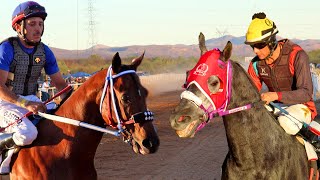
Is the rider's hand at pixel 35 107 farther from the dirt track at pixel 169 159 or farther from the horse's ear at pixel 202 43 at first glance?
the dirt track at pixel 169 159

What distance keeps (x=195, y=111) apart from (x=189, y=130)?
0.19 m

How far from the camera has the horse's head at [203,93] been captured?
4890 millimetres

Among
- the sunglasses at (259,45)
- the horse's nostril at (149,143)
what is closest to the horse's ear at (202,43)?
the sunglasses at (259,45)

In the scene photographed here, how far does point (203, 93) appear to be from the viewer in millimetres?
4980

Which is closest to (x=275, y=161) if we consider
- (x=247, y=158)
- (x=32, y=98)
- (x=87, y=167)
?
(x=247, y=158)

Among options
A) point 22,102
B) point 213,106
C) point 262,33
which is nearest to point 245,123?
point 213,106

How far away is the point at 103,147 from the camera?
16.7 meters

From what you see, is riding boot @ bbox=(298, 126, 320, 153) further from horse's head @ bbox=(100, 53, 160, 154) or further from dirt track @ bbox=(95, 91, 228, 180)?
dirt track @ bbox=(95, 91, 228, 180)

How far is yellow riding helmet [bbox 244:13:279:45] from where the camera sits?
5.92m

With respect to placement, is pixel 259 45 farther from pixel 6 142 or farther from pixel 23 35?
pixel 6 142

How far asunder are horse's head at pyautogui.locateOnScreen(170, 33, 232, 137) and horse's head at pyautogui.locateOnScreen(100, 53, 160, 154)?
2.20 ft

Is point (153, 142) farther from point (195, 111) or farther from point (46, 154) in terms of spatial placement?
point (46, 154)

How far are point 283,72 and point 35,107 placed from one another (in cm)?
298

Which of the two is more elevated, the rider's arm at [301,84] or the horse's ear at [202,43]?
the horse's ear at [202,43]
